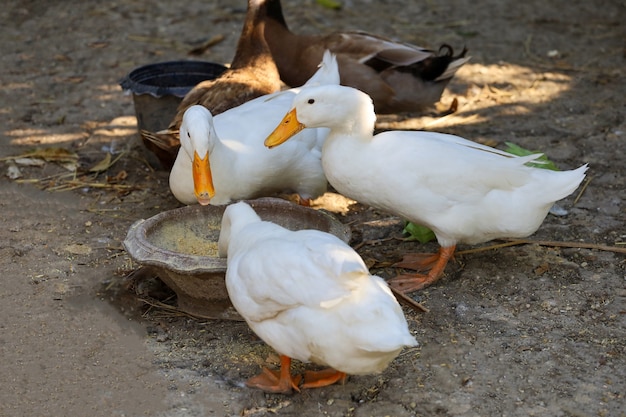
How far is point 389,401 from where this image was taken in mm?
3133

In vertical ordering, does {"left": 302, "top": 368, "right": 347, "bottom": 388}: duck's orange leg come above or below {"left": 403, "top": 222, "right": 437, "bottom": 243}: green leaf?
above

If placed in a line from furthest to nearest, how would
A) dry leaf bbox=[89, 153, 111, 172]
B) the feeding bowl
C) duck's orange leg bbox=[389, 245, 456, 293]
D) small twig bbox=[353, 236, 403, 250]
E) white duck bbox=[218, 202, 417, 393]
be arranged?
dry leaf bbox=[89, 153, 111, 172] → small twig bbox=[353, 236, 403, 250] → duck's orange leg bbox=[389, 245, 456, 293] → the feeding bowl → white duck bbox=[218, 202, 417, 393]

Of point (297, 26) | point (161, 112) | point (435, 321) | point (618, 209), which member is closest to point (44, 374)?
point (435, 321)

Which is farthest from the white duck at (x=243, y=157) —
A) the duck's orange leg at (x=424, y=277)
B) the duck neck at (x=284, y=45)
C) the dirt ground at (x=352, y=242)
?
the duck neck at (x=284, y=45)

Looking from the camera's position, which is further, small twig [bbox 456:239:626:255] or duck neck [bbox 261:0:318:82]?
duck neck [bbox 261:0:318:82]

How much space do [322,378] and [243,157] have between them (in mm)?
1440

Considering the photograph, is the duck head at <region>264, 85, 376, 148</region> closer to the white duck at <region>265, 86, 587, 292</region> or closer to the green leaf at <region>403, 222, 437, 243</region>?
the white duck at <region>265, 86, 587, 292</region>

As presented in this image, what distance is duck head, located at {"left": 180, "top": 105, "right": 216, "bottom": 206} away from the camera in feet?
12.7

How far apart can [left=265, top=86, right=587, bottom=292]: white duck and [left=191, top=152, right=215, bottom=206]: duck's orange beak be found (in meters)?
0.32

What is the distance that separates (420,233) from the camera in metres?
4.48

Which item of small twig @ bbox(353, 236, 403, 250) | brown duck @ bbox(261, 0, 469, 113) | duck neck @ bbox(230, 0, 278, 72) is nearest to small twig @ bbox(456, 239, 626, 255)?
small twig @ bbox(353, 236, 403, 250)

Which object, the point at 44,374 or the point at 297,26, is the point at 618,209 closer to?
the point at 44,374

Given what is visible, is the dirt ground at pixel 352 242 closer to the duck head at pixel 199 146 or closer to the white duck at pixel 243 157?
the white duck at pixel 243 157

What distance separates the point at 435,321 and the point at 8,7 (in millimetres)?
6178
